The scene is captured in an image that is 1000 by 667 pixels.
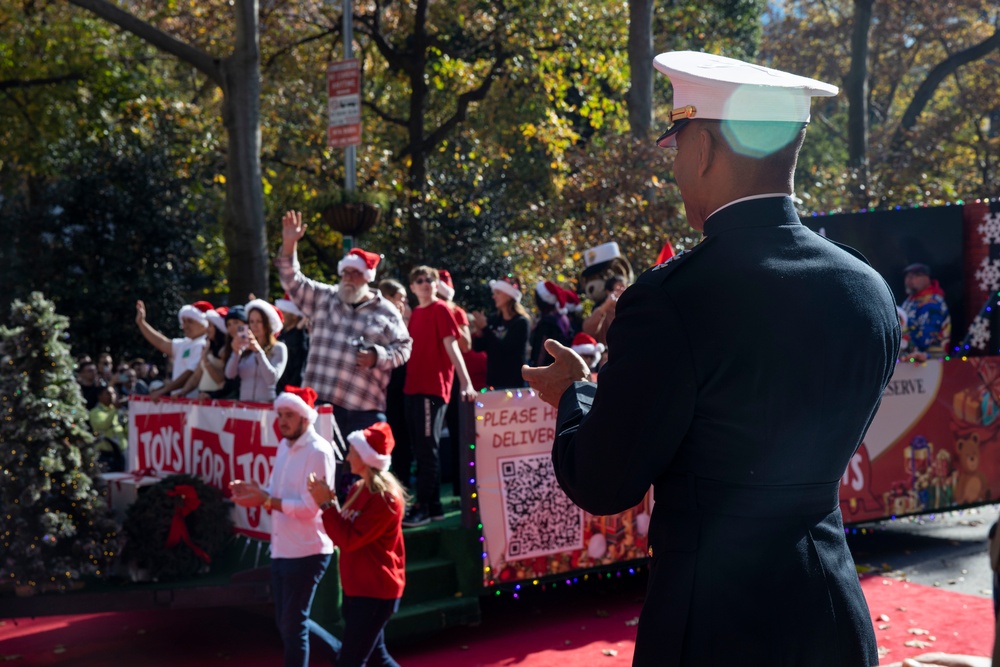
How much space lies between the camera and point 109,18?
1334 cm

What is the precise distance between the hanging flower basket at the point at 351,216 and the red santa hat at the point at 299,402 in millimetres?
7706

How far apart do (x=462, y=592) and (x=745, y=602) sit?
6099mm

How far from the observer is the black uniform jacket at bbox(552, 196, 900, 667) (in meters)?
2.18

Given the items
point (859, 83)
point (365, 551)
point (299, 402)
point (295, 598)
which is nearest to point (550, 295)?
point (299, 402)

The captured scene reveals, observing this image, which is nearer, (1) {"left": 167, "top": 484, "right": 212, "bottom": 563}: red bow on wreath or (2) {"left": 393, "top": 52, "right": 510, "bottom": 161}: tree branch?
(1) {"left": 167, "top": 484, "right": 212, "bottom": 563}: red bow on wreath

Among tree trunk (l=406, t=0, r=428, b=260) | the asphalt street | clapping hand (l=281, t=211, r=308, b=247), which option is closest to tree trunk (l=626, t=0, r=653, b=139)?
tree trunk (l=406, t=0, r=428, b=260)

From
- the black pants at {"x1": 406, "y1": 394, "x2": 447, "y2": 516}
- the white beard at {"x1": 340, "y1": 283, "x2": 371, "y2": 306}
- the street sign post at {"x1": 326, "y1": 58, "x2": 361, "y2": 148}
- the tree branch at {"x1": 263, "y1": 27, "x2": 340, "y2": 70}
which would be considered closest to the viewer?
the white beard at {"x1": 340, "y1": 283, "x2": 371, "y2": 306}

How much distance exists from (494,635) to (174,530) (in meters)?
2.40

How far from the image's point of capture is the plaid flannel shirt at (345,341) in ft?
26.8

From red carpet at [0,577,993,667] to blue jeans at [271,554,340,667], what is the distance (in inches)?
49.9

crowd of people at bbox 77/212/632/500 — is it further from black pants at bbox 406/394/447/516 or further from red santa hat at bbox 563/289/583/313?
red santa hat at bbox 563/289/583/313

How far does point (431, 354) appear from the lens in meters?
8.65

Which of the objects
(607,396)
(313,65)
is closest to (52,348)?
(607,396)

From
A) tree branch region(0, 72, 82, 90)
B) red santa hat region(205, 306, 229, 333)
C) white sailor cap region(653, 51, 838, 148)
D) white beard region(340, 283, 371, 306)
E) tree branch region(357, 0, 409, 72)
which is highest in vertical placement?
tree branch region(357, 0, 409, 72)
